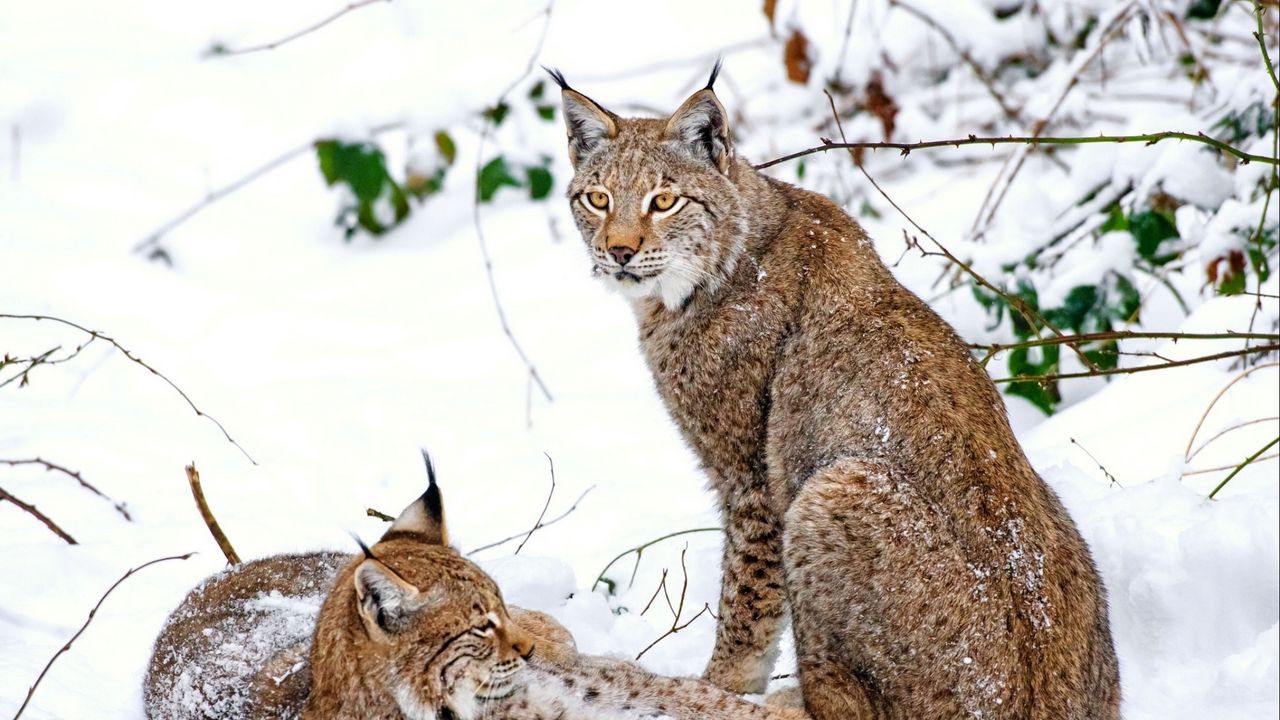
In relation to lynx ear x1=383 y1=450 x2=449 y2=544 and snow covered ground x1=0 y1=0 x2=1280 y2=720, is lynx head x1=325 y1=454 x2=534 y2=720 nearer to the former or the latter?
lynx ear x1=383 y1=450 x2=449 y2=544

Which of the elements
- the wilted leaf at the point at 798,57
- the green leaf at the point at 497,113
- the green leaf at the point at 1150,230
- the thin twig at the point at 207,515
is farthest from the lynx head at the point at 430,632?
the wilted leaf at the point at 798,57

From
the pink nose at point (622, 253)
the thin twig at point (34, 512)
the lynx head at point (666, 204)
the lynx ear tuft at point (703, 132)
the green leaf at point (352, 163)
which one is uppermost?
the green leaf at point (352, 163)

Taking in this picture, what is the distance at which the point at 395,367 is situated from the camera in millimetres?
8062

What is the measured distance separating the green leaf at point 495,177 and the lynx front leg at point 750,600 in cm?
507

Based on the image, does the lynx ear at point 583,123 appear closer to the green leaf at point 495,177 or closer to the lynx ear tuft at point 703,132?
the lynx ear tuft at point 703,132

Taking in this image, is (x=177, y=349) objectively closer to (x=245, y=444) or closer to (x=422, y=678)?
(x=245, y=444)

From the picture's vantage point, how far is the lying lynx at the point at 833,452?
3.58 metres

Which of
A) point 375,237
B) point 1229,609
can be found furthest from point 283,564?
point 375,237

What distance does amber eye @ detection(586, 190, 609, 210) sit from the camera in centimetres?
484

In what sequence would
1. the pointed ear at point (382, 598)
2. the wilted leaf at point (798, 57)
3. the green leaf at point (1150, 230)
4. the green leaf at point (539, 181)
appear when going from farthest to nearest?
the wilted leaf at point (798, 57) < the green leaf at point (539, 181) < the green leaf at point (1150, 230) < the pointed ear at point (382, 598)

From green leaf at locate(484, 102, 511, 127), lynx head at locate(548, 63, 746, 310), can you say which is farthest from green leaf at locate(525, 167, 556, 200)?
lynx head at locate(548, 63, 746, 310)

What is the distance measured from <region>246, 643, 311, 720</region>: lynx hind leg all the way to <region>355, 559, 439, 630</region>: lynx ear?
1.06 feet

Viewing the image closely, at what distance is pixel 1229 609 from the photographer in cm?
446

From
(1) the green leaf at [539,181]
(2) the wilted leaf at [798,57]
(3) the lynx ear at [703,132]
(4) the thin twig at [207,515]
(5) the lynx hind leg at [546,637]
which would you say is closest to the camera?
(5) the lynx hind leg at [546,637]
